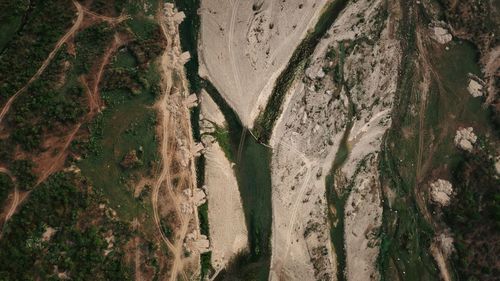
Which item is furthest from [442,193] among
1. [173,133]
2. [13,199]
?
[13,199]

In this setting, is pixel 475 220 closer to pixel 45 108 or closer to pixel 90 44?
pixel 90 44

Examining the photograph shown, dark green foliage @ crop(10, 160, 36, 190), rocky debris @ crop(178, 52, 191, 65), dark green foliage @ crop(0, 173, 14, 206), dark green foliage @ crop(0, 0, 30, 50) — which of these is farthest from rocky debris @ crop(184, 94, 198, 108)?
dark green foliage @ crop(0, 173, 14, 206)

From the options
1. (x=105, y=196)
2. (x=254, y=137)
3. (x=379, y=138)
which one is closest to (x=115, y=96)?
(x=105, y=196)

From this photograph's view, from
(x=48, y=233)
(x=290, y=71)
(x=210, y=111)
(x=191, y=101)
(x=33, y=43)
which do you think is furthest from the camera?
Answer: (x=290, y=71)

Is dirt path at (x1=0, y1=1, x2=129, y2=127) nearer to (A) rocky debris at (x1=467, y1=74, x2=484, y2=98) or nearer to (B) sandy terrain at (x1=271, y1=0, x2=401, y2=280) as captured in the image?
(B) sandy terrain at (x1=271, y1=0, x2=401, y2=280)

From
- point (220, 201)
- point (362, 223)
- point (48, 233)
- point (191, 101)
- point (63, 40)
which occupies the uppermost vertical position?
point (63, 40)

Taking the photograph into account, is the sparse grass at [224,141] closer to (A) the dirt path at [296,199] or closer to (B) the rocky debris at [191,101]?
(B) the rocky debris at [191,101]
